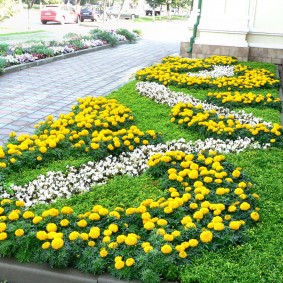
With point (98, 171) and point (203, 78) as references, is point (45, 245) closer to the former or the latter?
point (98, 171)

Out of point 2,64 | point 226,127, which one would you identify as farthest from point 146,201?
point 2,64

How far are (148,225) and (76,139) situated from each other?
220 centimetres

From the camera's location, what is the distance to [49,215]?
3254 millimetres

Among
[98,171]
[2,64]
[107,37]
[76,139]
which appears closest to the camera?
[98,171]

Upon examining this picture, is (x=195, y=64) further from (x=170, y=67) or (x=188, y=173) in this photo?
(x=188, y=173)

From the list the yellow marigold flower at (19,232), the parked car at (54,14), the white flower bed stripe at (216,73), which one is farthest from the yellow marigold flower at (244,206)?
the parked car at (54,14)

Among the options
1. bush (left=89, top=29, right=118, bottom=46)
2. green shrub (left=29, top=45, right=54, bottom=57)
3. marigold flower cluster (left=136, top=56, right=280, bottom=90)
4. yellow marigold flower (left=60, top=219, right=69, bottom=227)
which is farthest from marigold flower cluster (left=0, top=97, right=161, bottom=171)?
bush (left=89, top=29, right=118, bottom=46)

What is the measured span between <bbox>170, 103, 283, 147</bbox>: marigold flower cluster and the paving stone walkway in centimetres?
209

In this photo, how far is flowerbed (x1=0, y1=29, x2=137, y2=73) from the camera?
11258 millimetres

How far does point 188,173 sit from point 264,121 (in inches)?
98.6

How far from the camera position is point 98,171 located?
4.45 metres

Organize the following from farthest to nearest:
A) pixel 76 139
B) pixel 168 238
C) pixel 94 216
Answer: pixel 76 139 → pixel 94 216 → pixel 168 238

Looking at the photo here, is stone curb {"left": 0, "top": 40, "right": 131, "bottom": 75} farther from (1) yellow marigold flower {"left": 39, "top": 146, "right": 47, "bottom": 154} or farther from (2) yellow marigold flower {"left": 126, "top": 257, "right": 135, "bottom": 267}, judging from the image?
(2) yellow marigold flower {"left": 126, "top": 257, "right": 135, "bottom": 267}

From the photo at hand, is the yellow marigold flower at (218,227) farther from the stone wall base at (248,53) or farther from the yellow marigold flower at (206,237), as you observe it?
the stone wall base at (248,53)
